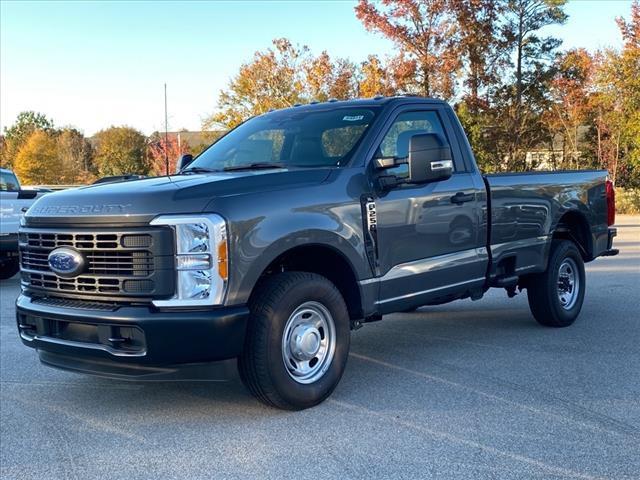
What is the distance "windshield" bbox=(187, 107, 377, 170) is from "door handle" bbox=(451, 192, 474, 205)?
3.09 ft

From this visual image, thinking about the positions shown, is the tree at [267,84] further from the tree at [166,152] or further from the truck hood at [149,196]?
the truck hood at [149,196]

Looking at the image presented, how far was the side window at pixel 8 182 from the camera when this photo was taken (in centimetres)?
1283

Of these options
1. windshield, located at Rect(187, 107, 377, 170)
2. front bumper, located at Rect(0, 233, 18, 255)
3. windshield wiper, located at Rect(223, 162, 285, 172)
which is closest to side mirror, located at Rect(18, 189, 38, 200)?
front bumper, located at Rect(0, 233, 18, 255)

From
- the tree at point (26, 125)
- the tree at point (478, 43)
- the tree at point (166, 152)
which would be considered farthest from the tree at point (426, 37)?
the tree at point (26, 125)

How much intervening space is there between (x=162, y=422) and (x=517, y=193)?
12.2ft

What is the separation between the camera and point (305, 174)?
464 centimetres

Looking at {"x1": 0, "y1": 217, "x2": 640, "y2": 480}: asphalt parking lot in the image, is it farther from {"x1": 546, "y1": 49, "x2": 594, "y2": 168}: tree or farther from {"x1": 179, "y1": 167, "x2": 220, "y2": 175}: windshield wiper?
{"x1": 546, "y1": 49, "x2": 594, "y2": 168}: tree

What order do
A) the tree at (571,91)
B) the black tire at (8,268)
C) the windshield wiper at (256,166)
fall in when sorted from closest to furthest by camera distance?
the windshield wiper at (256,166) → the black tire at (8,268) → the tree at (571,91)

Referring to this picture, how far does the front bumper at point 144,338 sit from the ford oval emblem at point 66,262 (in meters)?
0.21

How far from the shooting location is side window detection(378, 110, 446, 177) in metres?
5.23

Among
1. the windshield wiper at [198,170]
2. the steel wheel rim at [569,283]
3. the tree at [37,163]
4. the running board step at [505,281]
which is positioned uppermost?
the tree at [37,163]

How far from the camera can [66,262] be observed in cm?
424

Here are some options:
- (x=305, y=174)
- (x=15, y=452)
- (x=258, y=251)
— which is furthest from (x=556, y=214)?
(x=15, y=452)

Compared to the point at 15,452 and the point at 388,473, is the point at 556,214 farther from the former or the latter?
the point at 15,452
